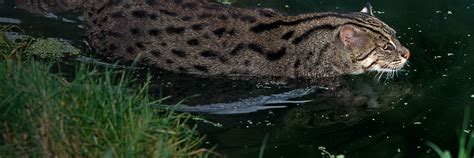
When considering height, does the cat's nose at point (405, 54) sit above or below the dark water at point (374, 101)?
above

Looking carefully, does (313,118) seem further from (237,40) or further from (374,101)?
(237,40)

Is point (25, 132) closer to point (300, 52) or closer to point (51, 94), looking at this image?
point (51, 94)

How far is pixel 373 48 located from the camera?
970cm

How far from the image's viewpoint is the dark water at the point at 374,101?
7.75 metres

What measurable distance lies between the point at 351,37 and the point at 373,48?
303 millimetres

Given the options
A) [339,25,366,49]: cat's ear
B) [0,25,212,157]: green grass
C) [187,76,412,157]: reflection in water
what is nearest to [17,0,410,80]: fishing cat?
[339,25,366,49]: cat's ear

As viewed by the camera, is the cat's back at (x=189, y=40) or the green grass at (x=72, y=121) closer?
the green grass at (x=72, y=121)

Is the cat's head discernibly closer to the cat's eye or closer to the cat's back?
the cat's eye

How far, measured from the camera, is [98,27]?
9.63 meters

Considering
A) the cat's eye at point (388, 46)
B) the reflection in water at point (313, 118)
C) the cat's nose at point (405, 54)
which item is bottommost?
the reflection in water at point (313, 118)

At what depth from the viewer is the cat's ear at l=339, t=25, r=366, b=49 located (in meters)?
9.48

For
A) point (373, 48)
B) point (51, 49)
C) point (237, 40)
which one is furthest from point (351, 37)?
point (51, 49)

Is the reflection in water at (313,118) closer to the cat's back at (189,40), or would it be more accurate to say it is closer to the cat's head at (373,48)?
the cat's head at (373,48)

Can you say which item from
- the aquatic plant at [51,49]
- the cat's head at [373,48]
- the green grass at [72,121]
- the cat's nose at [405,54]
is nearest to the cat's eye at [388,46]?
the cat's head at [373,48]
